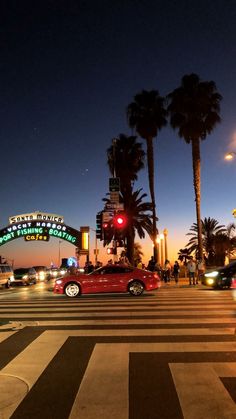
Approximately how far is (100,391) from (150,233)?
43.7m

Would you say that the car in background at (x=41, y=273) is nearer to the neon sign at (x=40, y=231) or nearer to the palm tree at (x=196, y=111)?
the neon sign at (x=40, y=231)

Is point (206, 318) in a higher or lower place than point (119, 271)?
lower

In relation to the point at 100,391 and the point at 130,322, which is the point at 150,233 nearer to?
the point at 130,322

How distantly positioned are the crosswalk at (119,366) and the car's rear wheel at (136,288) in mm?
6398

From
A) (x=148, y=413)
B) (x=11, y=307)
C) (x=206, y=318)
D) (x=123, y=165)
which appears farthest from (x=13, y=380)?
(x=123, y=165)

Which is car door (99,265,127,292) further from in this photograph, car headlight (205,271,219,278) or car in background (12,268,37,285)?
car in background (12,268,37,285)

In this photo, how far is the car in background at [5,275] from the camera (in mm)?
31750

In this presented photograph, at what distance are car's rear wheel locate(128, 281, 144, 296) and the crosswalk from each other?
6.40 metres

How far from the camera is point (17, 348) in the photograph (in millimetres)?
7902

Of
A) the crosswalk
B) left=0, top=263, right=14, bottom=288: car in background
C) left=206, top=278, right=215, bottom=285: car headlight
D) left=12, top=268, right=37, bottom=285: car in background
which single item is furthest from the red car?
left=12, top=268, right=37, bottom=285: car in background

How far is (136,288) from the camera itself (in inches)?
723

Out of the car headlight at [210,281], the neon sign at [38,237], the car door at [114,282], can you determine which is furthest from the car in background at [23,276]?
the car headlight at [210,281]

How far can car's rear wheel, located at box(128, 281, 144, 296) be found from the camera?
18344 mm

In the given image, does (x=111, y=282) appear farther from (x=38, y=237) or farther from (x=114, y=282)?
(x=38, y=237)
